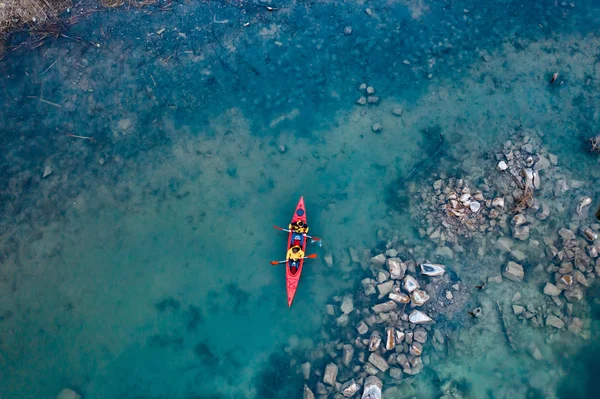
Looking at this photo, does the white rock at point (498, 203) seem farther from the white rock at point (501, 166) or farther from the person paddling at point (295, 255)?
the person paddling at point (295, 255)

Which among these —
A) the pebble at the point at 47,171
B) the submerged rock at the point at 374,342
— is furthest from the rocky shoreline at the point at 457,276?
the pebble at the point at 47,171

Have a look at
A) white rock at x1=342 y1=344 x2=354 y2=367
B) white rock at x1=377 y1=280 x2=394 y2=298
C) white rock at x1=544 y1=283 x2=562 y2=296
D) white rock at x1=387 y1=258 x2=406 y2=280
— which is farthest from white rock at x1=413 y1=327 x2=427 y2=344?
white rock at x1=544 y1=283 x2=562 y2=296

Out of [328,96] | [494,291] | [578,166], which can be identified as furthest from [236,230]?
[578,166]

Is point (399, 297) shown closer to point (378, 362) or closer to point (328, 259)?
point (378, 362)

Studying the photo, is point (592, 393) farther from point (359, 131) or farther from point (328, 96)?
point (328, 96)

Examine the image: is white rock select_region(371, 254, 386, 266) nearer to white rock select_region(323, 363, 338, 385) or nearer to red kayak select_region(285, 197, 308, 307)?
red kayak select_region(285, 197, 308, 307)

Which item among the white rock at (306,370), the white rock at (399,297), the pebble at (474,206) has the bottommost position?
the white rock at (306,370)

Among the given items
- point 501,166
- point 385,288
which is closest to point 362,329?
point 385,288
